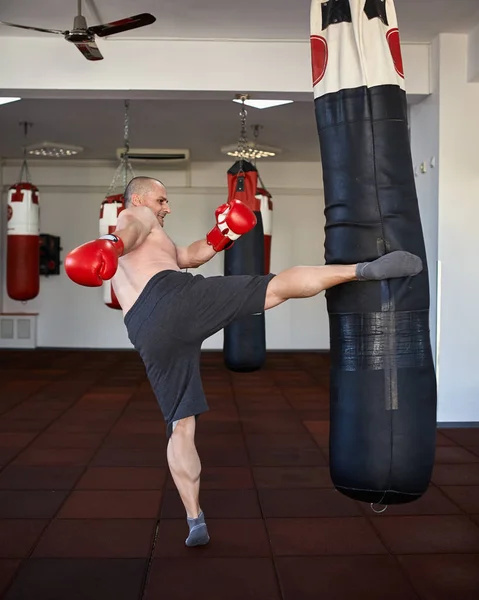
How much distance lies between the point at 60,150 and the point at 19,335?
3086 millimetres

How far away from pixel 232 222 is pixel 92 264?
82 cm

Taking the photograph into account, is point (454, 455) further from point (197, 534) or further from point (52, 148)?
point (52, 148)

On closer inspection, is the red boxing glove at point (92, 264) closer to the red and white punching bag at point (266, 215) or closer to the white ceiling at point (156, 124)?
the white ceiling at point (156, 124)

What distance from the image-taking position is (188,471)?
94.4 inches

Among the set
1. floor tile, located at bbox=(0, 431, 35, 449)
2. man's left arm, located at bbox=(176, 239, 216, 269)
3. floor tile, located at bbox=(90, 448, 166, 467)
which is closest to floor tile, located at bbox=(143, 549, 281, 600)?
man's left arm, located at bbox=(176, 239, 216, 269)

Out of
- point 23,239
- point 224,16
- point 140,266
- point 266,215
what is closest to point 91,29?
point 224,16

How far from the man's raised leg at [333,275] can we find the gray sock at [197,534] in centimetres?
91

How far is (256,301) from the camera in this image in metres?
2.15

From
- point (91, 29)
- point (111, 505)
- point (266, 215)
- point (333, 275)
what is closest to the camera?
point (333, 275)

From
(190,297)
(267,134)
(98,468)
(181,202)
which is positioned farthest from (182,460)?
(181,202)

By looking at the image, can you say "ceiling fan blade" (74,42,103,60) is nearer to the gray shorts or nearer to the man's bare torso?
the man's bare torso

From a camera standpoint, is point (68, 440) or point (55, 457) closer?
point (55, 457)

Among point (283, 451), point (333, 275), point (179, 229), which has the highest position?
point (179, 229)

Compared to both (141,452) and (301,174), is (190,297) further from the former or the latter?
(301,174)
